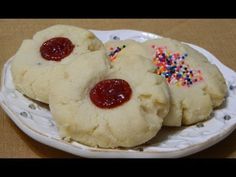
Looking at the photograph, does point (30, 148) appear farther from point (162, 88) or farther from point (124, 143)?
point (162, 88)

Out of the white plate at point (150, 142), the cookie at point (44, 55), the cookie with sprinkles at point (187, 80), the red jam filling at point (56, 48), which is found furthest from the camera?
the red jam filling at point (56, 48)

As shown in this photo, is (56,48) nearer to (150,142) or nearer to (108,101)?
(108,101)

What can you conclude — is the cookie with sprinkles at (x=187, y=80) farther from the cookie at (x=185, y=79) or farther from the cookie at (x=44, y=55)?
the cookie at (x=44, y=55)

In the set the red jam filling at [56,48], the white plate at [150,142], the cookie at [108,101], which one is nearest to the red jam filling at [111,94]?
the cookie at [108,101]

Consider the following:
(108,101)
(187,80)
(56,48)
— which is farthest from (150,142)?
(56,48)

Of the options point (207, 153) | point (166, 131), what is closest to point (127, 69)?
point (166, 131)

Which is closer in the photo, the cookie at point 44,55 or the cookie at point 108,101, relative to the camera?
the cookie at point 108,101

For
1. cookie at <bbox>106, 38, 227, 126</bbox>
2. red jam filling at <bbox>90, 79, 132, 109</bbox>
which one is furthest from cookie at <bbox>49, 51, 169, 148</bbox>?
cookie at <bbox>106, 38, 227, 126</bbox>

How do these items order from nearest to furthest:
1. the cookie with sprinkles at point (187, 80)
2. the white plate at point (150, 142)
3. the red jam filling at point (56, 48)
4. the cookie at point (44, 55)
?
1. the white plate at point (150, 142)
2. the cookie with sprinkles at point (187, 80)
3. the cookie at point (44, 55)
4. the red jam filling at point (56, 48)
